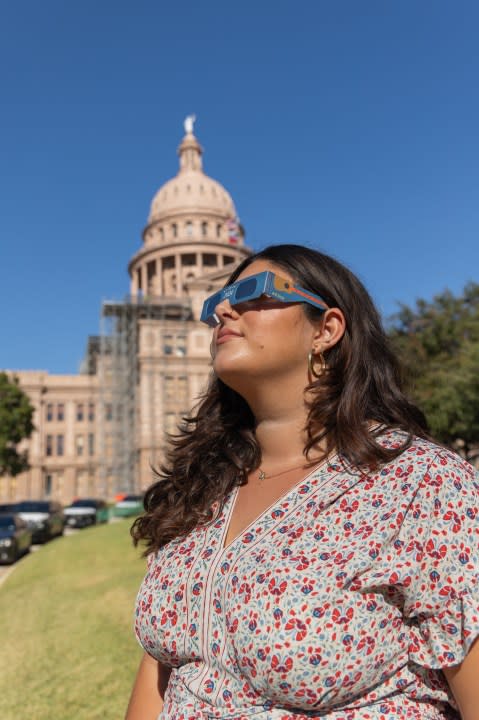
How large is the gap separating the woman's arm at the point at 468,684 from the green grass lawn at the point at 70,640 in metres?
3.73

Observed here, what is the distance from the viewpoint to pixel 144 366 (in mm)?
58594

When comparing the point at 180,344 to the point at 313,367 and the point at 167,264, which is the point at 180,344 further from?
the point at 313,367

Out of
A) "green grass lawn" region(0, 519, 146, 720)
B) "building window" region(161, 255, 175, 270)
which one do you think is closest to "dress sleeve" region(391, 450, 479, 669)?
"green grass lawn" region(0, 519, 146, 720)

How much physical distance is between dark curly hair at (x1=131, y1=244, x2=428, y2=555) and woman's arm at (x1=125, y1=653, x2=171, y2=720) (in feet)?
1.41

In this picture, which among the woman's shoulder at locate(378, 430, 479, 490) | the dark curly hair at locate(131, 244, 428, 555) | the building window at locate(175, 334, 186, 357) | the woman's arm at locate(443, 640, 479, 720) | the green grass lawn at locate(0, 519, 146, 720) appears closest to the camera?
the woman's arm at locate(443, 640, 479, 720)

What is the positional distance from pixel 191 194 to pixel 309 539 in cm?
8290

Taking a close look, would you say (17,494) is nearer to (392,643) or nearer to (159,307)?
(159,307)

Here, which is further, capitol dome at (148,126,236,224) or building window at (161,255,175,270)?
capitol dome at (148,126,236,224)

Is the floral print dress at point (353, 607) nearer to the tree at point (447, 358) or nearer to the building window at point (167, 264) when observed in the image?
the tree at point (447, 358)

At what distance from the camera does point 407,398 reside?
2.65 meters

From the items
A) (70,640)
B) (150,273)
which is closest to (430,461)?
(70,640)

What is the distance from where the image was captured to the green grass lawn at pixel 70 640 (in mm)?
6824

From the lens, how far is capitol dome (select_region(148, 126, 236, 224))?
80.6 meters

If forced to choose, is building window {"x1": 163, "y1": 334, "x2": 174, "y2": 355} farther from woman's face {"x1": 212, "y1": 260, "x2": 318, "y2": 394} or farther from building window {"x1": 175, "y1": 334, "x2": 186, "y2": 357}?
woman's face {"x1": 212, "y1": 260, "x2": 318, "y2": 394}
